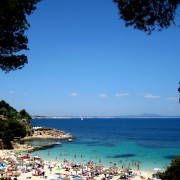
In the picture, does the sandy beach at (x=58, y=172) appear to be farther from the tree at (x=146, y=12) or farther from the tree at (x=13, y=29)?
the tree at (x=146, y=12)

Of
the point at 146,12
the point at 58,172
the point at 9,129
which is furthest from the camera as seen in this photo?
the point at 9,129

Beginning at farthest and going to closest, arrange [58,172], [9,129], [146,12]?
1. [9,129]
2. [58,172]
3. [146,12]

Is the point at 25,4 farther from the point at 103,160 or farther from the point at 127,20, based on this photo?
the point at 103,160

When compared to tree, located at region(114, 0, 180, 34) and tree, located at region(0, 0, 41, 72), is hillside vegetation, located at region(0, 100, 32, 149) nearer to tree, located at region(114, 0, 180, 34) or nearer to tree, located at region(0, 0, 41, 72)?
tree, located at region(0, 0, 41, 72)

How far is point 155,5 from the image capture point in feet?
29.5

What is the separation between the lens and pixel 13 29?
12.2m

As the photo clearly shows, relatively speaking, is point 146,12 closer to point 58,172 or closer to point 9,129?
point 58,172

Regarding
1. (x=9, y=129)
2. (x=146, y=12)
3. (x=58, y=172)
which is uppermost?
(x=146, y=12)

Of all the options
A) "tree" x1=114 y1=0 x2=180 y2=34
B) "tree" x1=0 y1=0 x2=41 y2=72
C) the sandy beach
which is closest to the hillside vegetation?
the sandy beach

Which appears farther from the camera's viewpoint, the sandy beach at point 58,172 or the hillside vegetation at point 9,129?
the hillside vegetation at point 9,129

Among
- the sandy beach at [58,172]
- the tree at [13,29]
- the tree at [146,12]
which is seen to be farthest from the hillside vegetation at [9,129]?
the tree at [146,12]

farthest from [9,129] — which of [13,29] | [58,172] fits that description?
[13,29]

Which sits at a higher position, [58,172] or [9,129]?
[9,129]

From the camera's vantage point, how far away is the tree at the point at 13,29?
11123mm
